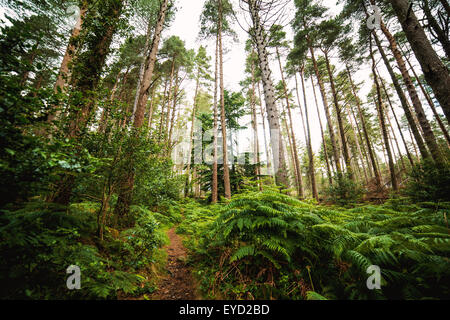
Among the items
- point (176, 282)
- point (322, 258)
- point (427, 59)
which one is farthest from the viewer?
point (427, 59)

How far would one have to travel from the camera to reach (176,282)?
290 centimetres

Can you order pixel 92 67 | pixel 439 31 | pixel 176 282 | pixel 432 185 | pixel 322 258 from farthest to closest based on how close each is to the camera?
1. pixel 439 31
2. pixel 432 185
3. pixel 92 67
4. pixel 176 282
5. pixel 322 258

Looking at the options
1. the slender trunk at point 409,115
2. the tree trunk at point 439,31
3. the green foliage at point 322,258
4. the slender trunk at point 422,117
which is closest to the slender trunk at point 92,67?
the green foliage at point 322,258

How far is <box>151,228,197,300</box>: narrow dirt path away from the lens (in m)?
2.48

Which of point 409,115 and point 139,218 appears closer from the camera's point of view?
point 139,218

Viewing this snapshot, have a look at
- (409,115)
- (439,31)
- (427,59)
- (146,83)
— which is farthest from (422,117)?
(146,83)

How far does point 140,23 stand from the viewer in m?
11.2

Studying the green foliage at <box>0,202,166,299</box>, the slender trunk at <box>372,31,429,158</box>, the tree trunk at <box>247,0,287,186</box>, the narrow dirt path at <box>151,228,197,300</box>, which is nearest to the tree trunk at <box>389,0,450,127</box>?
the tree trunk at <box>247,0,287,186</box>

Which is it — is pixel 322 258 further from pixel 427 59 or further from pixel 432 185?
pixel 432 185

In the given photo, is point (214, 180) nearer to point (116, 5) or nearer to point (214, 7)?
point (116, 5)

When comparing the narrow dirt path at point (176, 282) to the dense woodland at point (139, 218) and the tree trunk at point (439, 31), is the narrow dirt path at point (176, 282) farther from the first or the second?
the tree trunk at point (439, 31)

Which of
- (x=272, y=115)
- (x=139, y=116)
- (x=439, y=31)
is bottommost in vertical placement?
(x=139, y=116)

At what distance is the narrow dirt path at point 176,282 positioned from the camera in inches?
97.7
